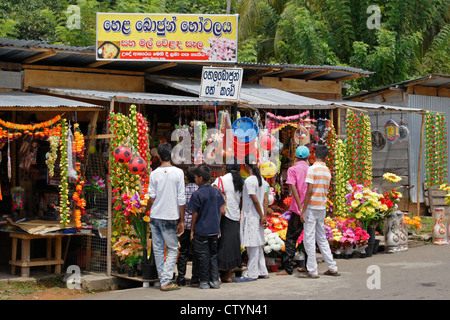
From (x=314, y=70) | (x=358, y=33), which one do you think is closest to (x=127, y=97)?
(x=314, y=70)

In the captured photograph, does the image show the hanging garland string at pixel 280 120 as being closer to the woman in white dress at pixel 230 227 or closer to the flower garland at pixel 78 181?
the woman in white dress at pixel 230 227

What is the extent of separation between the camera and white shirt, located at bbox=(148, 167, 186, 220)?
8.55 metres

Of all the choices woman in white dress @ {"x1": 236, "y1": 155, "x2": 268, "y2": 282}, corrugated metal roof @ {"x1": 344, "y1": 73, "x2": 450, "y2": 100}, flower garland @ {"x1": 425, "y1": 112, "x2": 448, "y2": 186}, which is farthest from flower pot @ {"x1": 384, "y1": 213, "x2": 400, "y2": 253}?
corrugated metal roof @ {"x1": 344, "y1": 73, "x2": 450, "y2": 100}

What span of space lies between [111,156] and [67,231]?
138cm

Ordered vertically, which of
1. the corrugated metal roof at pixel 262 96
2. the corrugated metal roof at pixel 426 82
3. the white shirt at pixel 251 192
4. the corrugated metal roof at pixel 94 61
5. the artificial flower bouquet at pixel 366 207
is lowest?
the artificial flower bouquet at pixel 366 207

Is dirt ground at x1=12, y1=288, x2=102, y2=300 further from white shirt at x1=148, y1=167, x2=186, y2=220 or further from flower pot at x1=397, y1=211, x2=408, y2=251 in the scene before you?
flower pot at x1=397, y1=211, x2=408, y2=251

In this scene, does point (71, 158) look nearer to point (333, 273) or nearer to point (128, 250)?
point (128, 250)

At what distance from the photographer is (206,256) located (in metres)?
8.71

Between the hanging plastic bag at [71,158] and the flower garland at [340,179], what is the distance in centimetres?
505

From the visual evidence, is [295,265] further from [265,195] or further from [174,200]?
[174,200]

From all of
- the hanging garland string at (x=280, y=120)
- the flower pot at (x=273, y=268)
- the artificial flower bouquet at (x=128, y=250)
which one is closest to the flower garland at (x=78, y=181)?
the artificial flower bouquet at (x=128, y=250)

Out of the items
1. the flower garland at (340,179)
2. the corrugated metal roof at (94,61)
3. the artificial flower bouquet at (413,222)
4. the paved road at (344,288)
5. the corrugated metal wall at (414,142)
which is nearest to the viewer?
the paved road at (344,288)

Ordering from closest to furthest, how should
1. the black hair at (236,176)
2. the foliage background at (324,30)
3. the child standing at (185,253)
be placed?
the child standing at (185,253) → the black hair at (236,176) → the foliage background at (324,30)

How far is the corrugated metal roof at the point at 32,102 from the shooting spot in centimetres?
917
